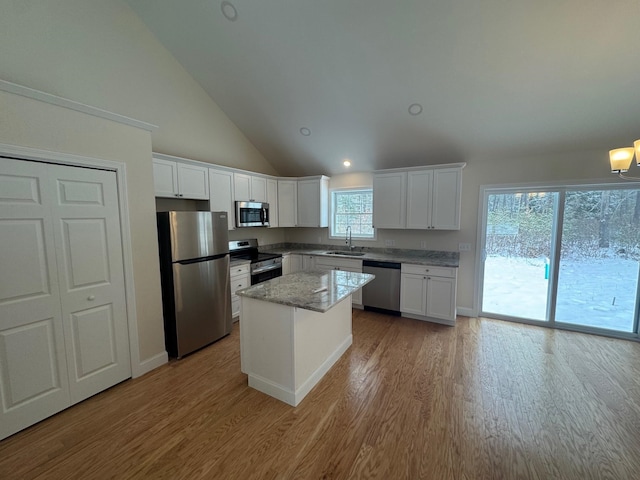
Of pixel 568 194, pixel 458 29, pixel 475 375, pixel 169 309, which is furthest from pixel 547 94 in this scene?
pixel 169 309

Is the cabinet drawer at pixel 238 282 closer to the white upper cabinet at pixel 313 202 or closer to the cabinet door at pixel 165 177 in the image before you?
the cabinet door at pixel 165 177

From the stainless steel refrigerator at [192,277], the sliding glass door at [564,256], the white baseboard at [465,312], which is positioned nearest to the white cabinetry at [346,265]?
the white baseboard at [465,312]

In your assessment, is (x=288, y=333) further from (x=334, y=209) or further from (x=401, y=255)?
(x=334, y=209)

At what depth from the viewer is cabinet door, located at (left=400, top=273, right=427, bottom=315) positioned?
3889 mm

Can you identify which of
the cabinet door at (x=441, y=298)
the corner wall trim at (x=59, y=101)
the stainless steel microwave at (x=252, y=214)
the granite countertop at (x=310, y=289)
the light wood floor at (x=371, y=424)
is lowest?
the light wood floor at (x=371, y=424)

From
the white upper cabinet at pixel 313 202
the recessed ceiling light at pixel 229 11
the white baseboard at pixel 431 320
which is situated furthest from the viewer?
the white upper cabinet at pixel 313 202

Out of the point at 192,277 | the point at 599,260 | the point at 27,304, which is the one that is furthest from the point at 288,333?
the point at 599,260

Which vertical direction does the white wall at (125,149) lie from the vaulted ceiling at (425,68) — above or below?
below

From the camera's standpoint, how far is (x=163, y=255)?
9.43ft

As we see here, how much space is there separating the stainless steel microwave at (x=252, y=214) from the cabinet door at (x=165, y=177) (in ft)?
3.25

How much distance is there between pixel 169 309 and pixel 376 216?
3.31 metres

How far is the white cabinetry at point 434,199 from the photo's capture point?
3.82 meters

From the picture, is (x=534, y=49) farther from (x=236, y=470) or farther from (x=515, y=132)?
(x=236, y=470)

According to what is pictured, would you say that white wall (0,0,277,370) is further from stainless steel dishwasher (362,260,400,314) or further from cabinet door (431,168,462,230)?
cabinet door (431,168,462,230)
